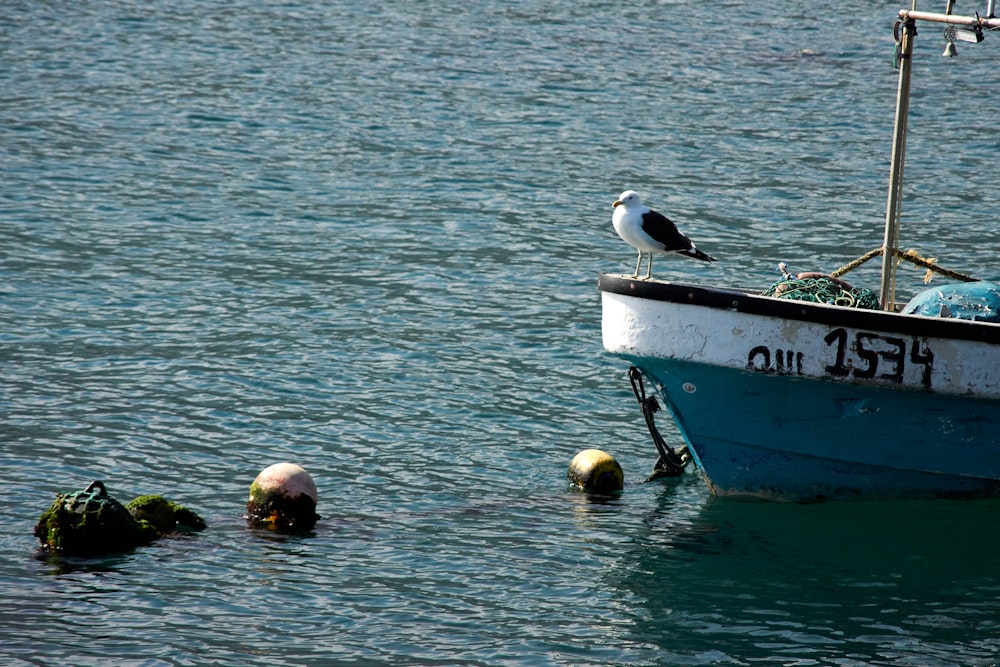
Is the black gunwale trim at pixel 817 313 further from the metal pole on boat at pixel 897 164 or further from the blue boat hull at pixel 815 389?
the metal pole on boat at pixel 897 164

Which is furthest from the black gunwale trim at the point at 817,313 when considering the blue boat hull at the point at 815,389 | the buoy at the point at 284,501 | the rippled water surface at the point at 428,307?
the buoy at the point at 284,501

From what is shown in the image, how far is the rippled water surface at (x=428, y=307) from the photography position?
359 inches

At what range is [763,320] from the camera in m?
10.2

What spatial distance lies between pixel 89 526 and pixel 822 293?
19.4 feet

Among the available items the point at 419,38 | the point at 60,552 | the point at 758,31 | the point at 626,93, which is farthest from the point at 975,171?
the point at 60,552

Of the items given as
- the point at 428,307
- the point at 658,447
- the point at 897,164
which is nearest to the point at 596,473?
the point at 658,447

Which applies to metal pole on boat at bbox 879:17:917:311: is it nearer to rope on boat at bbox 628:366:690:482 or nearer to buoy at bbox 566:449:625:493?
rope on boat at bbox 628:366:690:482

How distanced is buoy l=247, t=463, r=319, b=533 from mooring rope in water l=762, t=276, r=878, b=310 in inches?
160

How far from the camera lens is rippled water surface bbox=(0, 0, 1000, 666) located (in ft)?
29.9

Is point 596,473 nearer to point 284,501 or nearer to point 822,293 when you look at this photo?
point 822,293

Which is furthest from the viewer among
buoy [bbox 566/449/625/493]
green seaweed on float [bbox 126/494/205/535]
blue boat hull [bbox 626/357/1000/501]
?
buoy [bbox 566/449/625/493]

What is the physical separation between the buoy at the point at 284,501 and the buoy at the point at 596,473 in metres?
2.30

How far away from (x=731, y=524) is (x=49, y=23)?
26.6 m

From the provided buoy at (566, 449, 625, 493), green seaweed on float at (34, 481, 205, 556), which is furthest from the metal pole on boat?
green seaweed on float at (34, 481, 205, 556)
